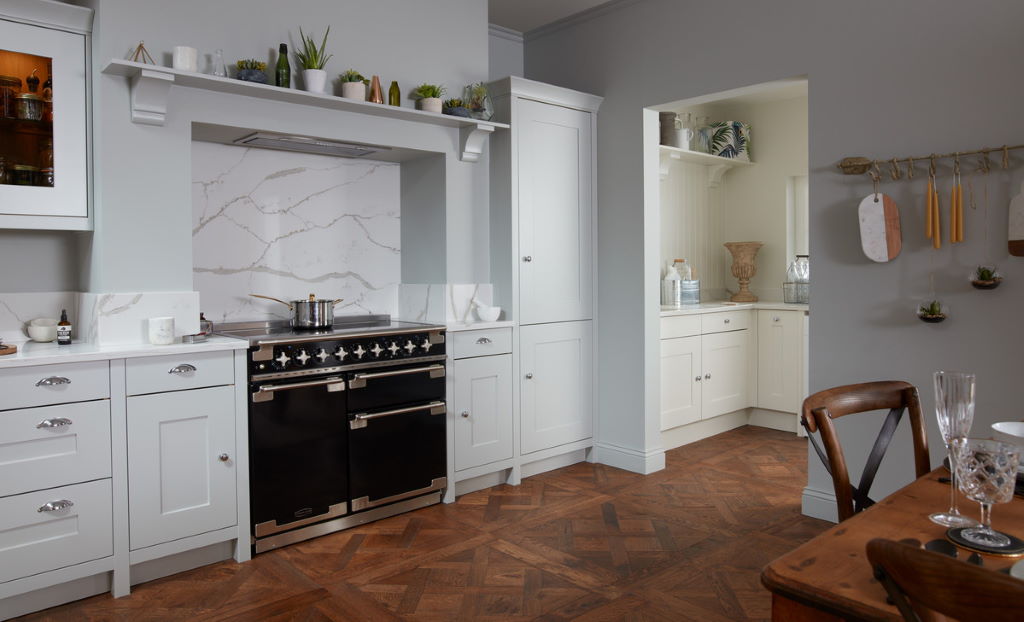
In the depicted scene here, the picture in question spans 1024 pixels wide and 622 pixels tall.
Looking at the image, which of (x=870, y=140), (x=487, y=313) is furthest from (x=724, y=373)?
(x=870, y=140)

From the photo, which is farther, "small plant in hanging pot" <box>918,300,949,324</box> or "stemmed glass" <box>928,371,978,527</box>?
"small plant in hanging pot" <box>918,300,949,324</box>

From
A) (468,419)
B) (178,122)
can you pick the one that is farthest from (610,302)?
(178,122)

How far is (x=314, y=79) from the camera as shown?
3305 mm

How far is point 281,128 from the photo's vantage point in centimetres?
328

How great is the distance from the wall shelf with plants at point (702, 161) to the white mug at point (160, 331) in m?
3.26

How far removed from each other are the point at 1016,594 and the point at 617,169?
377 centimetres

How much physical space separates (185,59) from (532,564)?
2.48 metres

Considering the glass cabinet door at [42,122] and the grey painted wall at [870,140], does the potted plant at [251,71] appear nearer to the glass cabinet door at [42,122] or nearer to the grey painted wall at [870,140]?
the glass cabinet door at [42,122]

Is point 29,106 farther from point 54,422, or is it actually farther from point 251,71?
point 54,422

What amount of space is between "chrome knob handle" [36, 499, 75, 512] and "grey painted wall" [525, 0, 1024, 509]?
113 inches

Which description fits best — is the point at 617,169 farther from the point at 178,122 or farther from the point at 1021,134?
the point at 178,122

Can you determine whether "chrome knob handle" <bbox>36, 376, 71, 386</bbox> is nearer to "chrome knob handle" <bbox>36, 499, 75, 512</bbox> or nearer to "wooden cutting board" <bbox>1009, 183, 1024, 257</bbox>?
"chrome knob handle" <bbox>36, 499, 75, 512</bbox>

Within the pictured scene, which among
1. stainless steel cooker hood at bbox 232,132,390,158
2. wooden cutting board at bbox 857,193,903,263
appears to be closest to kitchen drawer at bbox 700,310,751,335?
wooden cutting board at bbox 857,193,903,263

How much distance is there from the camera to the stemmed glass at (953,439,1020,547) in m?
1.20
